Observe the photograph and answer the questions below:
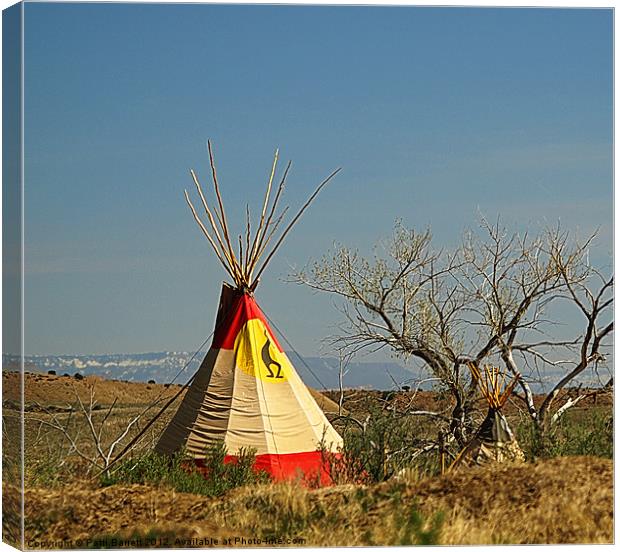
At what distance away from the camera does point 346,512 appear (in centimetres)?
658

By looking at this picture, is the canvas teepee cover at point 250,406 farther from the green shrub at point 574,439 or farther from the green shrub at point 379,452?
the green shrub at point 574,439

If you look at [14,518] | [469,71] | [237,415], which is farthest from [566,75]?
[14,518]

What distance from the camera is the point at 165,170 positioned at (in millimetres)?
7488

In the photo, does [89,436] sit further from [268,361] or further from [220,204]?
[220,204]

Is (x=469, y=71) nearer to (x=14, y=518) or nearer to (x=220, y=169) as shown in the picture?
(x=220, y=169)

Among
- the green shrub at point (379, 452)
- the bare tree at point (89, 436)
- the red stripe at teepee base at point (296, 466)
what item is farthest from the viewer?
the bare tree at point (89, 436)

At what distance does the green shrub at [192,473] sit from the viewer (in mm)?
6941

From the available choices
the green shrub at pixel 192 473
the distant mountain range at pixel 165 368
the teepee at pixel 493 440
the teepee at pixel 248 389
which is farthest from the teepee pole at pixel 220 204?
the teepee at pixel 493 440

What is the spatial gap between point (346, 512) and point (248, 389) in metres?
1.13

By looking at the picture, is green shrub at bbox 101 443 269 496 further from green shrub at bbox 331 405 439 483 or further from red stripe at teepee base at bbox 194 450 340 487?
green shrub at bbox 331 405 439 483

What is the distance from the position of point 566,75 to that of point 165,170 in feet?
8.05

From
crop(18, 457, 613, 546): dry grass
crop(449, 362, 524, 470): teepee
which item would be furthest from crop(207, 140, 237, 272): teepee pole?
crop(449, 362, 524, 470): teepee

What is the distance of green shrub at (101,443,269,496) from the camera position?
6941mm

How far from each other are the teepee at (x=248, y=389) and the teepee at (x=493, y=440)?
83cm
